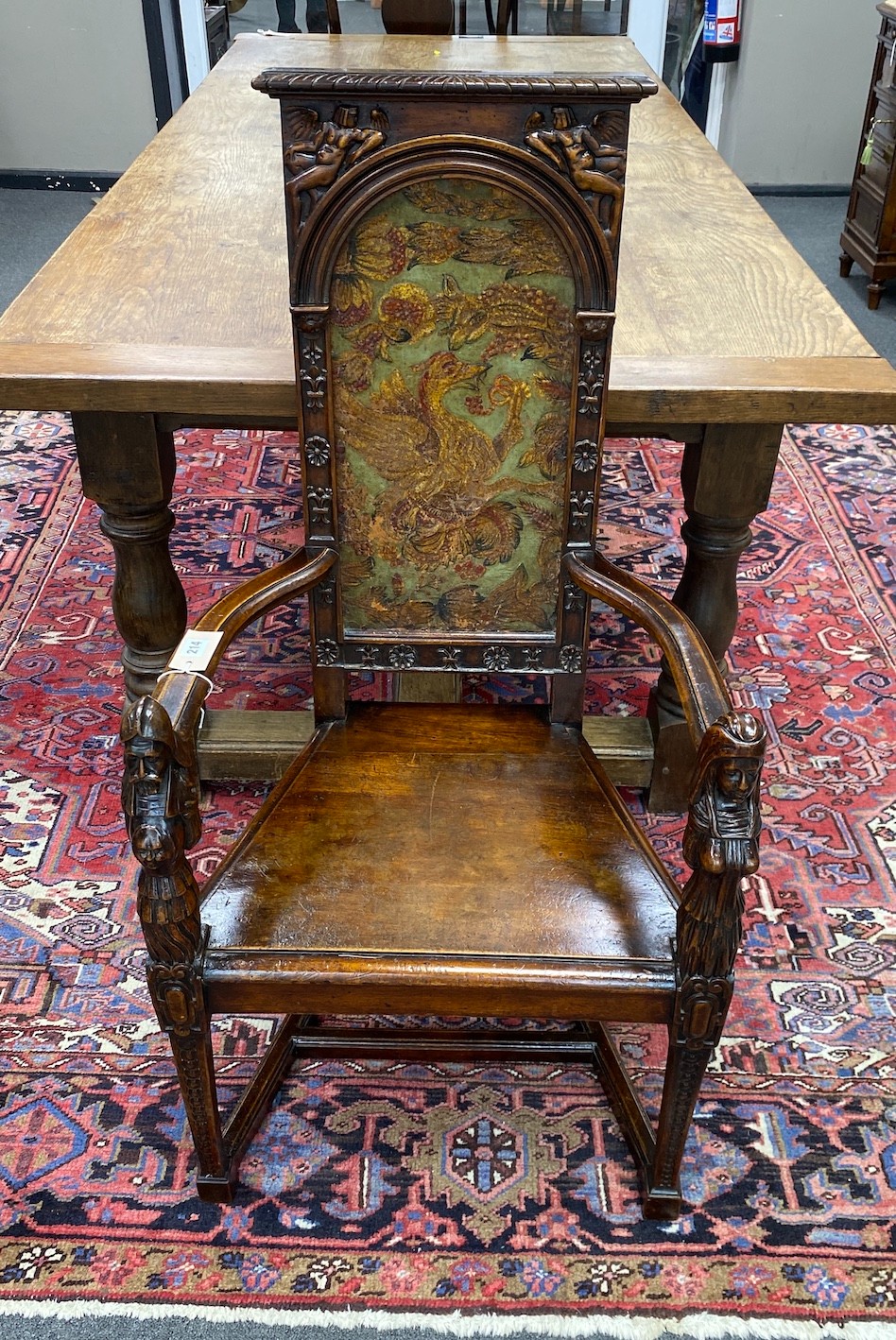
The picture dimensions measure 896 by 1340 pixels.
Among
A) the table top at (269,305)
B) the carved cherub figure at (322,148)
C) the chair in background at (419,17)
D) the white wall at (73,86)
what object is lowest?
the white wall at (73,86)

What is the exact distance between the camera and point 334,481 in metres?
1.61

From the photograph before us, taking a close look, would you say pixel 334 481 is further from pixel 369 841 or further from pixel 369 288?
pixel 369 841

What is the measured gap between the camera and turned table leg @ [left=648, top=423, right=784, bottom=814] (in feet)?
6.31

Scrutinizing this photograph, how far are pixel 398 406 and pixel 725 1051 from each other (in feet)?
3.33

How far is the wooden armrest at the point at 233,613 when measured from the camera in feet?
4.33

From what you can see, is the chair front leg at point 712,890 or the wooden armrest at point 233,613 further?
the wooden armrest at point 233,613

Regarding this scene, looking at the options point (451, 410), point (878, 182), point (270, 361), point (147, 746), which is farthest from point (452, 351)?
point (878, 182)

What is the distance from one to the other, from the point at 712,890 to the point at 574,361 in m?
0.67

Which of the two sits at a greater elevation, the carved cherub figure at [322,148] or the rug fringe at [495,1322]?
the carved cherub figure at [322,148]

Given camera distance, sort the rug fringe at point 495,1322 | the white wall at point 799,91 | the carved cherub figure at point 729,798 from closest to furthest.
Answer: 1. the carved cherub figure at point 729,798
2. the rug fringe at point 495,1322
3. the white wall at point 799,91

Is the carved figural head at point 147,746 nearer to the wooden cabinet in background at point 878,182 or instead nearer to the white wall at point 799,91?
the wooden cabinet in background at point 878,182

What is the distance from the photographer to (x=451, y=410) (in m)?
1.57

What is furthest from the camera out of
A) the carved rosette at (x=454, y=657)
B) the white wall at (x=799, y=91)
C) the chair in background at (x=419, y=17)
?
the white wall at (x=799, y=91)

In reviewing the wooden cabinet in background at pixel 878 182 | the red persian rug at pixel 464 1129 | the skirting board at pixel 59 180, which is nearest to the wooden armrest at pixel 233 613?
the red persian rug at pixel 464 1129
